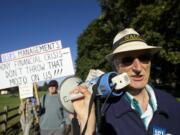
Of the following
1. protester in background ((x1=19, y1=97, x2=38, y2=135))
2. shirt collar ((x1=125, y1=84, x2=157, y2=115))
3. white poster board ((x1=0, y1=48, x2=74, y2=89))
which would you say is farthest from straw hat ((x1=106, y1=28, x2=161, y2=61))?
protester in background ((x1=19, y1=97, x2=38, y2=135))

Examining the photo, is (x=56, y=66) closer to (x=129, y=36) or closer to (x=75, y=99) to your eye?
(x=129, y=36)

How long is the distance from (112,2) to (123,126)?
2457 centimetres

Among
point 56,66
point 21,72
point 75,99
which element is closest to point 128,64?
point 75,99

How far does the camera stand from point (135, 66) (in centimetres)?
267

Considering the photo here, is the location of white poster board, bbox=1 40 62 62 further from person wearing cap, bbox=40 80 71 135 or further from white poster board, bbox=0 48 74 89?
person wearing cap, bbox=40 80 71 135

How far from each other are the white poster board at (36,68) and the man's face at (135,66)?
5341mm

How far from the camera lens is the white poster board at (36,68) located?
818 cm

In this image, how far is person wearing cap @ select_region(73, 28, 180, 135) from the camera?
2.41 m

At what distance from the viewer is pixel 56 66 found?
27.2 ft

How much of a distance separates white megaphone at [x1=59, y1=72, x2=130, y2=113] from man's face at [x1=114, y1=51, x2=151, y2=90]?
0.51 m

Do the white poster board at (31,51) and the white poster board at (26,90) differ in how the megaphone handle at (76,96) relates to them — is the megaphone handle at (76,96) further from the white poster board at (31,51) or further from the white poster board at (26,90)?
the white poster board at (26,90)

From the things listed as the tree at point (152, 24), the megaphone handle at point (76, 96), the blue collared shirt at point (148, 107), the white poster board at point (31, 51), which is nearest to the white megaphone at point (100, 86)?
the megaphone handle at point (76, 96)

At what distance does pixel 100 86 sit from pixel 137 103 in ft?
2.12

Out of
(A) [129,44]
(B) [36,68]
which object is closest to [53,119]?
(B) [36,68]
